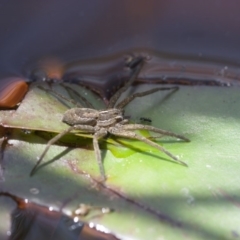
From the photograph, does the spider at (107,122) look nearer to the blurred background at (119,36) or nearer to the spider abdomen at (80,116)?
the spider abdomen at (80,116)

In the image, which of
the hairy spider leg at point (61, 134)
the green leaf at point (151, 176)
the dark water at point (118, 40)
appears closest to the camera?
the green leaf at point (151, 176)

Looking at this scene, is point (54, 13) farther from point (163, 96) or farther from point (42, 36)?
point (163, 96)

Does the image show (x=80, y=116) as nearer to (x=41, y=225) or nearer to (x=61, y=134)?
(x=61, y=134)

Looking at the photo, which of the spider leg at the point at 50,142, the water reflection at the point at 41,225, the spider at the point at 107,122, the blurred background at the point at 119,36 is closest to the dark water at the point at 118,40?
the blurred background at the point at 119,36

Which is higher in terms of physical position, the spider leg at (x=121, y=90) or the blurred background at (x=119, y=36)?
the blurred background at (x=119, y=36)

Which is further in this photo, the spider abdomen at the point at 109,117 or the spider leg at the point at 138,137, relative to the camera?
the spider abdomen at the point at 109,117

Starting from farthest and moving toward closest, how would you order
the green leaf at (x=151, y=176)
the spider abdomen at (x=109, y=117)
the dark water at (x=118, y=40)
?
the dark water at (x=118, y=40) → the spider abdomen at (x=109, y=117) → the green leaf at (x=151, y=176)

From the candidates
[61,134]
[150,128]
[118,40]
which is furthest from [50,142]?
[118,40]

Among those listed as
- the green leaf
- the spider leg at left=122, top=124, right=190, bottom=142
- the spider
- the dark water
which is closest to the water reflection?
the green leaf
